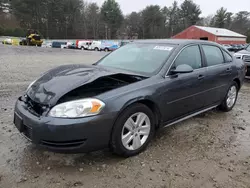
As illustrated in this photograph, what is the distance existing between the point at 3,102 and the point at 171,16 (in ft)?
278

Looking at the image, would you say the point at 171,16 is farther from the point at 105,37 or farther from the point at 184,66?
the point at 184,66

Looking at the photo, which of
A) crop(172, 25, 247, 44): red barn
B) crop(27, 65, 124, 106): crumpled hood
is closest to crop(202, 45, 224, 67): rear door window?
crop(27, 65, 124, 106): crumpled hood

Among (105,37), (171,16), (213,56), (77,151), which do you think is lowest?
(77,151)

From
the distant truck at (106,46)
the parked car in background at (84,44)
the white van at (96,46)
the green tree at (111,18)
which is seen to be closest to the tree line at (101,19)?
the green tree at (111,18)

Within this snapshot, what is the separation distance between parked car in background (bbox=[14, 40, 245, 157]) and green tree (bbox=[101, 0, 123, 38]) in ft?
233

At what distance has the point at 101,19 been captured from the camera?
238ft

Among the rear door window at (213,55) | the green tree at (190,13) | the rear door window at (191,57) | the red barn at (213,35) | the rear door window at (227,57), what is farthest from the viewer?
the green tree at (190,13)

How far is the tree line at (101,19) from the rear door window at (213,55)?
201ft

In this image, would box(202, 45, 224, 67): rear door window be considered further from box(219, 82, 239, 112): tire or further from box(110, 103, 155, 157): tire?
box(110, 103, 155, 157): tire

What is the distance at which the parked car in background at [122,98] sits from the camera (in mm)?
2473

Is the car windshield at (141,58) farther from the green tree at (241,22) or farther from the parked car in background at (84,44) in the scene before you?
the green tree at (241,22)

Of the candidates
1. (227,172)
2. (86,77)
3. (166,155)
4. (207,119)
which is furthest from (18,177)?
(207,119)

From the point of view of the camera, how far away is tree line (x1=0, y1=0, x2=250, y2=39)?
60.8 metres

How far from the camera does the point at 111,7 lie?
74375mm
